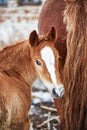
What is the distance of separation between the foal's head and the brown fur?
0.28 m

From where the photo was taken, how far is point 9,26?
6.97 meters

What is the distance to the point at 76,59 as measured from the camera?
237 centimetres

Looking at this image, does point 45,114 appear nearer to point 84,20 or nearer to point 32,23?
point 84,20

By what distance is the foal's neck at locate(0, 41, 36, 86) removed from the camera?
7.15 feet

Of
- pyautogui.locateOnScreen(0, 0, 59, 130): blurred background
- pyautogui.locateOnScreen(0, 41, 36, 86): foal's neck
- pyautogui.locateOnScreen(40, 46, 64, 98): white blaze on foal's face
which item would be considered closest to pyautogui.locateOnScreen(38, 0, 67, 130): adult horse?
pyautogui.locateOnScreen(0, 41, 36, 86): foal's neck

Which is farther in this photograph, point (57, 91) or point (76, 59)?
point (76, 59)

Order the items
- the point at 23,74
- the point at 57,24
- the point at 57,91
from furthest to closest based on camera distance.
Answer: the point at 57,24
the point at 23,74
the point at 57,91

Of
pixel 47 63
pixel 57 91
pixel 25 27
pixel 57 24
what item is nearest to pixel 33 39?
pixel 47 63

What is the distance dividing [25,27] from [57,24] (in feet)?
13.8

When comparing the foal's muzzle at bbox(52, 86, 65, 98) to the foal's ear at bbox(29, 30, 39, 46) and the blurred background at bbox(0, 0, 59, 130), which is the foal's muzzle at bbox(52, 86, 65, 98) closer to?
the foal's ear at bbox(29, 30, 39, 46)

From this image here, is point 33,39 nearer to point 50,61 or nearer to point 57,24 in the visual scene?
point 50,61

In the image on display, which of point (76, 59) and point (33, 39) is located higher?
point (33, 39)

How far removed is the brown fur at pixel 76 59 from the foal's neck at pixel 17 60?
285 mm

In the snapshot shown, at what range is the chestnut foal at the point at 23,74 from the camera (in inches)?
77.2
